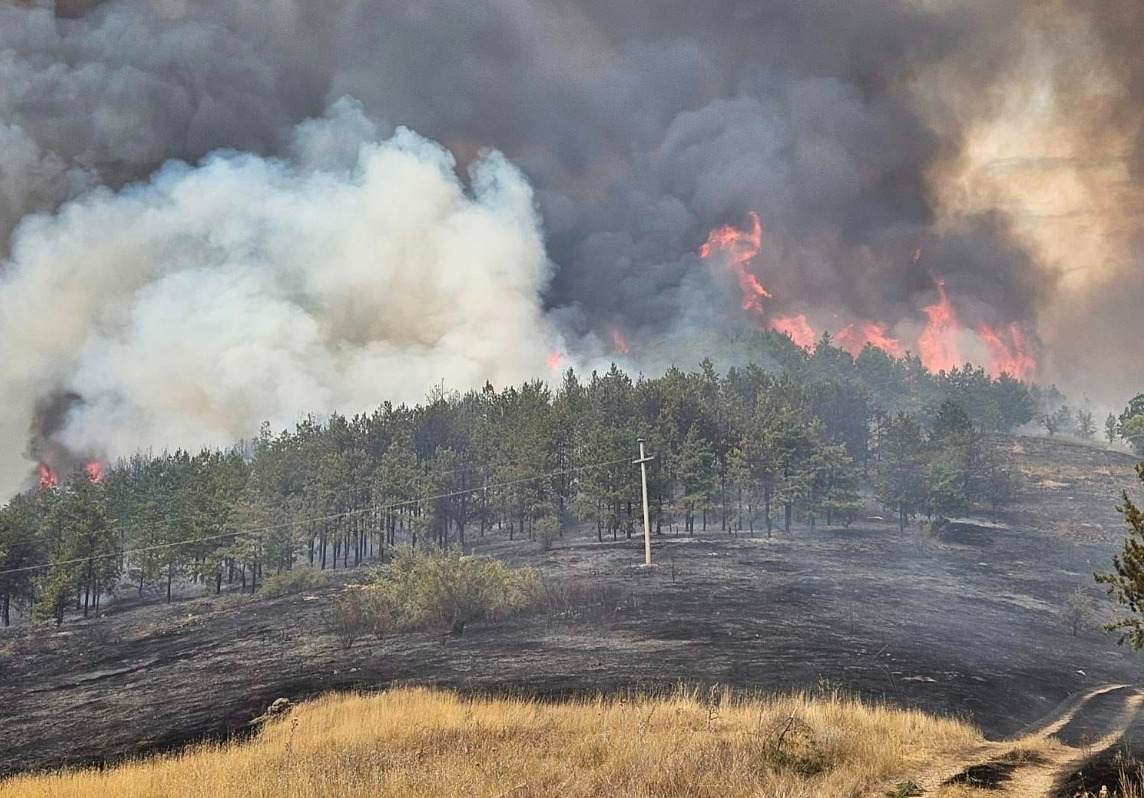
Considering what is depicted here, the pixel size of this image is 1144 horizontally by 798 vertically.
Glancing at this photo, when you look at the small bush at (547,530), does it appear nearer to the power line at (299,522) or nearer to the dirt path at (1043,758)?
the power line at (299,522)

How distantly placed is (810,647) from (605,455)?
37.5 metres

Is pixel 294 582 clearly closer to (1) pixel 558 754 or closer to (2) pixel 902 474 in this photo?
(1) pixel 558 754

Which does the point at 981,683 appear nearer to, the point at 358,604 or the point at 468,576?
the point at 468,576

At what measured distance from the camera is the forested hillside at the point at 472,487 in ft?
212

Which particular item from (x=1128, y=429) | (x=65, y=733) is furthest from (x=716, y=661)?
(x=1128, y=429)

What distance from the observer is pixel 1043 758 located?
15.9m

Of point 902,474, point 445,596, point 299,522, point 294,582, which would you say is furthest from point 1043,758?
point 299,522

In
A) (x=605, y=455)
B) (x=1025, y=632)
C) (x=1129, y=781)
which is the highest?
(x=605, y=455)

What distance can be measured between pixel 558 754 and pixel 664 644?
18902mm

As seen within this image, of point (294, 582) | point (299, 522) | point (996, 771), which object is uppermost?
point (299, 522)

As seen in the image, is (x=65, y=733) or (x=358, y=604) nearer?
(x=65, y=733)

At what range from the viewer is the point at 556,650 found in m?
33.0

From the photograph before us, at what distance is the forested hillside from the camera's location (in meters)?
64.8

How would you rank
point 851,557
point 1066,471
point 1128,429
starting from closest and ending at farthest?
point 851,557 → point 1066,471 → point 1128,429
